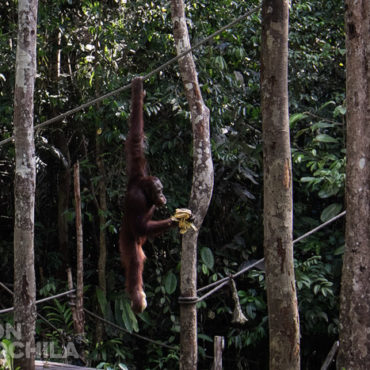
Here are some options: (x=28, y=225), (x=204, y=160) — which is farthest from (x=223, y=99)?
(x=28, y=225)

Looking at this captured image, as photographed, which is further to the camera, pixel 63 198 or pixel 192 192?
pixel 63 198

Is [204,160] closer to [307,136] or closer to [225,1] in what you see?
[225,1]

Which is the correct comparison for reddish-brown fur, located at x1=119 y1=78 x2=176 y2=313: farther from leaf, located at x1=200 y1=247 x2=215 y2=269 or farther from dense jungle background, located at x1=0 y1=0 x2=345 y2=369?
leaf, located at x1=200 y1=247 x2=215 y2=269

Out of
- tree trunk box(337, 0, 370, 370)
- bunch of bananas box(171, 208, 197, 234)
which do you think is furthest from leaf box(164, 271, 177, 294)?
tree trunk box(337, 0, 370, 370)

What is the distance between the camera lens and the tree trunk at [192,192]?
4.23 metres

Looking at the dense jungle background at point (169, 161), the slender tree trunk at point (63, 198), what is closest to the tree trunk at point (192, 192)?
the dense jungle background at point (169, 161)

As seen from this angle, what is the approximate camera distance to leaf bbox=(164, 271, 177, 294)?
5801 millimetres

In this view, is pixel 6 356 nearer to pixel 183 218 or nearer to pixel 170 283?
pixel 183 218

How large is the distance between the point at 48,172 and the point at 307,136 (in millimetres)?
2768

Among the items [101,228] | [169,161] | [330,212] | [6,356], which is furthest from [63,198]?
[6,356]

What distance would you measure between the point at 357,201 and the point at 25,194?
1.83 metres

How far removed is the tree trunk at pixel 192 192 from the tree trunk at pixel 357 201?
3.93 feet

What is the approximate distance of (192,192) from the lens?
4.32 metres

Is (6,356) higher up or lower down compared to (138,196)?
lower down
